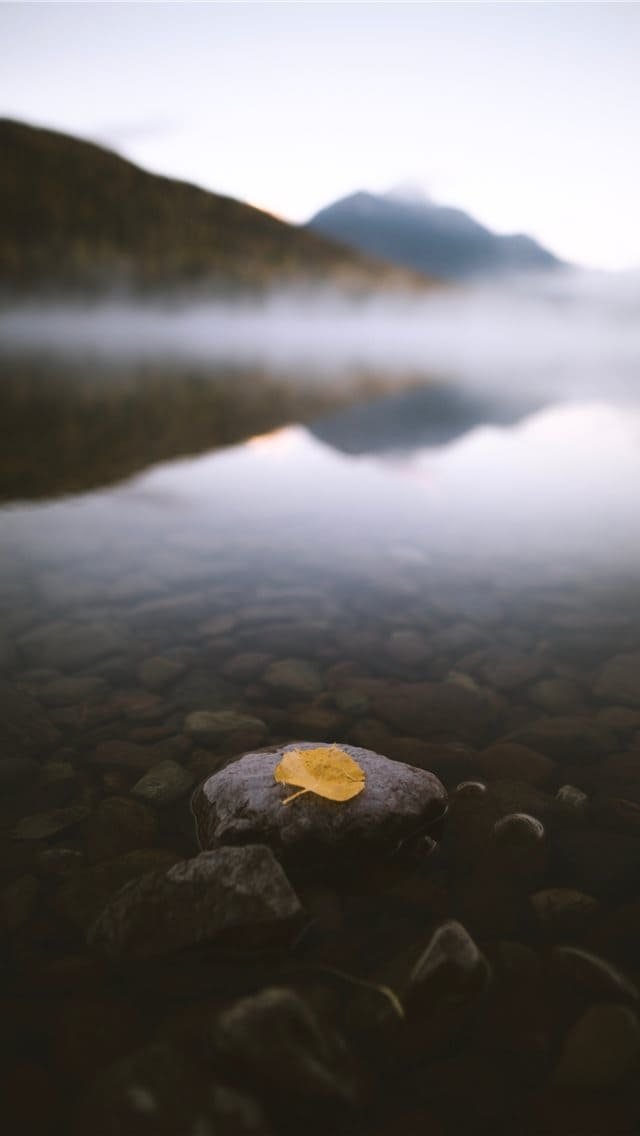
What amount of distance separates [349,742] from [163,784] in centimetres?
84

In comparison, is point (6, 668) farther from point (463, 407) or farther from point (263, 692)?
point (463, 407)

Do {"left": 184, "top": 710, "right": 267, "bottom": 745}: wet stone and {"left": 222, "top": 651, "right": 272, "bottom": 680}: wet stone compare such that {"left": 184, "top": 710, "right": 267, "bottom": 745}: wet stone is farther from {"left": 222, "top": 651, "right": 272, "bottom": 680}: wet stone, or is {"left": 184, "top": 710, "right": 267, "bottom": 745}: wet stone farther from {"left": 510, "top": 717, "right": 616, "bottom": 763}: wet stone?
{"left": 510, "top": 717, "right": 616, "bottom": 763}: wet stone

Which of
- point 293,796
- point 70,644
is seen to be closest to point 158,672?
point 70,644

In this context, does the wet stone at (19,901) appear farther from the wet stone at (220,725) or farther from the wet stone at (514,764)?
the wet stone at (514,764)

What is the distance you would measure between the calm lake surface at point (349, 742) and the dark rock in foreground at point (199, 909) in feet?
0.21

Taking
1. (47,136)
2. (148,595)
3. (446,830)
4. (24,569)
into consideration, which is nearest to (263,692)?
(446,830)

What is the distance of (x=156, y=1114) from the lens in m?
1.53

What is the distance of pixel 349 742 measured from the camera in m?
3.15

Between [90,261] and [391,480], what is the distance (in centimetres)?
13008

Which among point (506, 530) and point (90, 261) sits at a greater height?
point (90, 261)

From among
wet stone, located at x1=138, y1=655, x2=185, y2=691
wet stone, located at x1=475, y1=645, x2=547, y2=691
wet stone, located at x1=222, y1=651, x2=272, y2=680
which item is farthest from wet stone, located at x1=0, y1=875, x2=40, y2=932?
wet stone, located at x1=475, y1=645, x2=547, y2=691

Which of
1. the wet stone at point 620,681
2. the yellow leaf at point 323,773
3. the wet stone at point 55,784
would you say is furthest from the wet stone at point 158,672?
the wet stone at point 620,681

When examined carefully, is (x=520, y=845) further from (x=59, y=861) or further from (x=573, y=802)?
(x=59, y=861)

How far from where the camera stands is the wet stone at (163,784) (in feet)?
8.78
